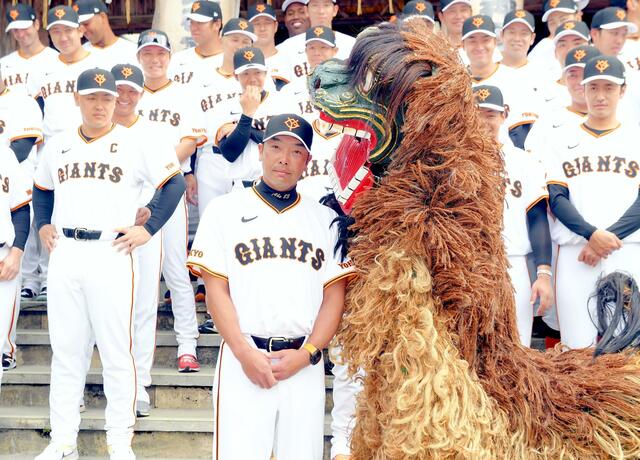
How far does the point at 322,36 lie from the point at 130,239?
2.39 m

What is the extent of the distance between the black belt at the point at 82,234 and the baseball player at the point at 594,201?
2.79 meters

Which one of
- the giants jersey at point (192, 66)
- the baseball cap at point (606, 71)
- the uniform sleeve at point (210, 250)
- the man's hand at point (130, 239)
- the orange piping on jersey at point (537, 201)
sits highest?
the giants jersey at point (192, 66)

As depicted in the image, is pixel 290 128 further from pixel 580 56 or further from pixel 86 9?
pixel 86 9

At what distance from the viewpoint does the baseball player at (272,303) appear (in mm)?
3816

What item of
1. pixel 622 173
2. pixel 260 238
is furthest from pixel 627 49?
pixel 260 238

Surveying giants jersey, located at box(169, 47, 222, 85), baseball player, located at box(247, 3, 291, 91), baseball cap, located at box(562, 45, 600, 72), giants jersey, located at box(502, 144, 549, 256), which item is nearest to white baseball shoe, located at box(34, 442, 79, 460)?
giants jersey, located at box(502, 144, 549, 256)

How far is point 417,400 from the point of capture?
270 cm

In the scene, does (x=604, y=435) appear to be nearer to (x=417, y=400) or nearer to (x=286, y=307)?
(x=417, y=400)

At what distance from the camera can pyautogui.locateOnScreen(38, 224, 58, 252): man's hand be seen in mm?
5492

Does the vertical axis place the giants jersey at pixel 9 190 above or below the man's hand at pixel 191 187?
below

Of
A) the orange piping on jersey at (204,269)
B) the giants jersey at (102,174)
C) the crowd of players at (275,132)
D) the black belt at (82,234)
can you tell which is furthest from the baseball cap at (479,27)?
the orange piping on jersey at (204,269)

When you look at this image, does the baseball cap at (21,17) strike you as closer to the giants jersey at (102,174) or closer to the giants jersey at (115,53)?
the giants jersey at (115,53)

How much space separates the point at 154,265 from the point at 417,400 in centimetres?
371

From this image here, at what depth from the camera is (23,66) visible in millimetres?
8000
